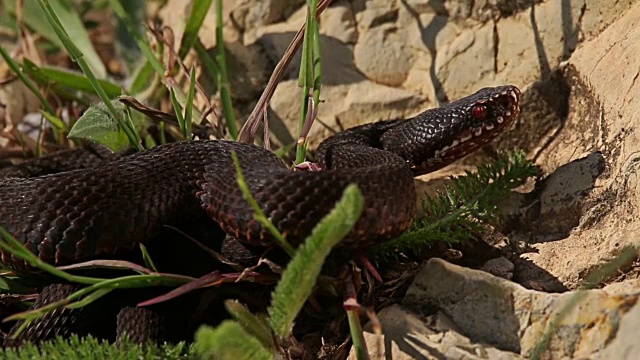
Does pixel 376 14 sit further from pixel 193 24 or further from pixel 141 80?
pixel 141 80

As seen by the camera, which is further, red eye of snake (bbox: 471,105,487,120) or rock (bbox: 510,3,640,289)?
red eye of snake (bbox: 471,105,487,120)

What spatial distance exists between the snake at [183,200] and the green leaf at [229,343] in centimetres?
104

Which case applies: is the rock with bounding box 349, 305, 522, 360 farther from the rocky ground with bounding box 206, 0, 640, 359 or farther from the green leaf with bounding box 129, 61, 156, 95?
the green leaf with bounding box 129, 61, 156, 95

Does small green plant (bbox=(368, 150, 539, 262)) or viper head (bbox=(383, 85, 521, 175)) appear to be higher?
viper head (bbox=(383, 85, 521, 175))

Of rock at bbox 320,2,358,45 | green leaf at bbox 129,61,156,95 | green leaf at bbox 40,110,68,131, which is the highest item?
rock at bbox 320,2,358,45

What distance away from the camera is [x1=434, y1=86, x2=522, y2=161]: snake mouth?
20.1 feet

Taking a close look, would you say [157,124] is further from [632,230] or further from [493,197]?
[632,230]

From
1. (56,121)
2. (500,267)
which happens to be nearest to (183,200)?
(500,267)

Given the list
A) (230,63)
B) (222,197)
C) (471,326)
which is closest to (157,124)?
(230,63)

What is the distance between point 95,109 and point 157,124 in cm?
100

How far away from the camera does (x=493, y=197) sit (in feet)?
18.4

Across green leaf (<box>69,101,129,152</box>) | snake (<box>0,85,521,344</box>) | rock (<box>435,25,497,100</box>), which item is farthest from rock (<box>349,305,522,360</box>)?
rock (<box>435,25,497,100</box>)

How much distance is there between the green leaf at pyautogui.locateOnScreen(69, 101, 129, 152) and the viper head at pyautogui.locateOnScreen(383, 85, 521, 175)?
2075 mm

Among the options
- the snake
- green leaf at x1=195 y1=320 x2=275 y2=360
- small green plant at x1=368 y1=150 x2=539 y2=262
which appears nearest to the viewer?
green leaf at x1=195 y1=320 x2=275 y2=360
